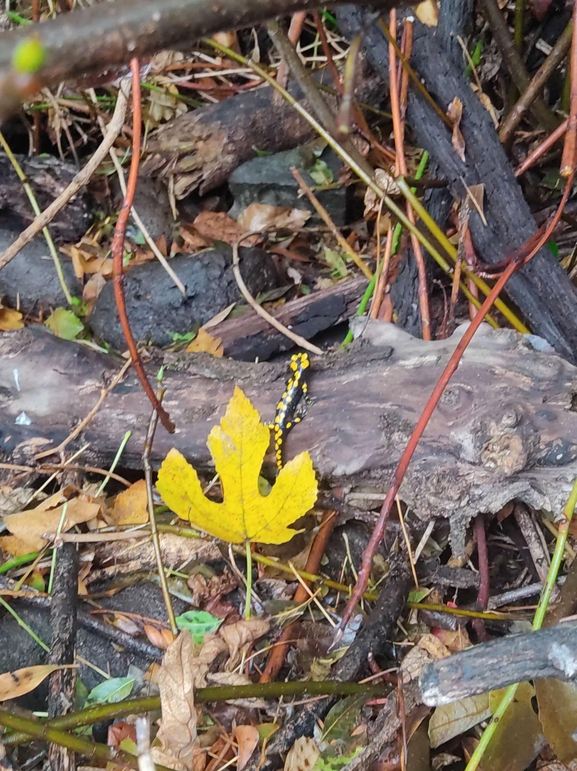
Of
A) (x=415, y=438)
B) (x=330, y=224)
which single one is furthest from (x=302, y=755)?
(x=330, y=224)

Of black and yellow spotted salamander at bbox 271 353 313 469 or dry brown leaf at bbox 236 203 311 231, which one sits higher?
dry brown leaf at bbox 236 203 311 231

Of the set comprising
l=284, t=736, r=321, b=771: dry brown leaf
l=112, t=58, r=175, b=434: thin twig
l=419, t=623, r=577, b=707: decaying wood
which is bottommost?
l=284, t=736, r=321, b=771: dry brown leaf

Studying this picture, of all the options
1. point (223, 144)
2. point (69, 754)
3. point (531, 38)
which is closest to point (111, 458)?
point (69, 754)

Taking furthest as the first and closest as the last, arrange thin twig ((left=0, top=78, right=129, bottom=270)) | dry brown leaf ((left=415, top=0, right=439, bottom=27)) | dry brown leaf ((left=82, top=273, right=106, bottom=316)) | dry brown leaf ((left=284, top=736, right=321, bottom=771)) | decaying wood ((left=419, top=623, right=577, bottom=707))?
dry brown leaf ((left=82, top=273, right=106, bottom=316)), dry brown leaf ((left=415, top=0, right=439, bottom=27)), dry brown leaf ((left=284, top=736, right=321, bottom=771)), thin twig ((left=0, top=78, right=129, bottom=270)), decaying wood ((left=419, top=623, right=577, bottom=707))

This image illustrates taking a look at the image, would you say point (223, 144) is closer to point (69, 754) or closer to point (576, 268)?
point (576, 268)

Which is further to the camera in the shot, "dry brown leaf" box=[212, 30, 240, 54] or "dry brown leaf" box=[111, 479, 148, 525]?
"dry brown leaf" box=[212, 30, 240, 54]

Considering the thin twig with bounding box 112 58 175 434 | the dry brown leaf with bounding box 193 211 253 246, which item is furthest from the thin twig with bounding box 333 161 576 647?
the dry brown leaf with bounding box 193 211 253 246

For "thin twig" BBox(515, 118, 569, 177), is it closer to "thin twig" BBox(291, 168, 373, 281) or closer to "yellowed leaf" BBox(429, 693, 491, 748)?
"thin twig" BBox(291, 168, 373, 281)

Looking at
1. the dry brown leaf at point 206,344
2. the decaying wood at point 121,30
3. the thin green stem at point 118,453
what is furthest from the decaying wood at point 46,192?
the decaying wood at point 121,30

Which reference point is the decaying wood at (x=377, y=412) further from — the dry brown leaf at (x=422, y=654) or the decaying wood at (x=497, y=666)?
the decaying wood at (x=497, y=666)
